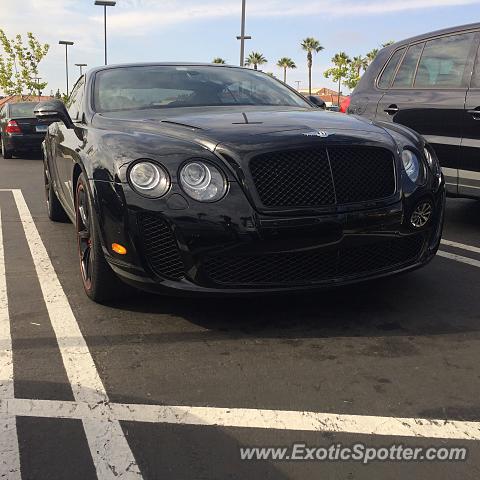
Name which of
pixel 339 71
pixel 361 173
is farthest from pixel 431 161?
pixel 339 71

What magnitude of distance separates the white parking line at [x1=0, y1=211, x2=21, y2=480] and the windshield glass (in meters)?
11.6

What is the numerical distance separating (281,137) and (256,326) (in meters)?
1.07

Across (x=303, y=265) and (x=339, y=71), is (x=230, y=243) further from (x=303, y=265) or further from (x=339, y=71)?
(x=339, y=71)

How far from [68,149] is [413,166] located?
2.49 m

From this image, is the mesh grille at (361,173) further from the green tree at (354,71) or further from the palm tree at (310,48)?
the palm tree at (310,48)

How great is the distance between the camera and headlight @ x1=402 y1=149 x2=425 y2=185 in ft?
11.3

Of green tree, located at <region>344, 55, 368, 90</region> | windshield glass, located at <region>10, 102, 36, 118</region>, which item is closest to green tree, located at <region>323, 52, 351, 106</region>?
green tree, located at <region>344, 55, 368, 90</region>

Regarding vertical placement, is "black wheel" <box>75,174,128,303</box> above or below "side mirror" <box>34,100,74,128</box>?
below

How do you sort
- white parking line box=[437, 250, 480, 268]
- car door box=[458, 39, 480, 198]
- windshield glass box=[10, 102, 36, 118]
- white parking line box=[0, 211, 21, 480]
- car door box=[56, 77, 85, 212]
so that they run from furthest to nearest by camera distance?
windshield glass box=[10, 102, 36, 118]
car door box=[458, 39, 480, 198]
white parking line box=[437, 250, 480, 268]
car door box=[56, 77, 85, 212]
white parking line box=[0, 211, 21, 480]

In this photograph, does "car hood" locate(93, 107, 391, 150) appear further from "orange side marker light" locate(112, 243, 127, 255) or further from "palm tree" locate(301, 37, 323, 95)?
"palm tree" locate(301, 37, 323, 95)

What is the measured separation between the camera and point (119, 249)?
3123 millimetres

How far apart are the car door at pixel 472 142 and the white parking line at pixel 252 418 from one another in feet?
11.1

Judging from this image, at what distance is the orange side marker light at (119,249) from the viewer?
122 inches

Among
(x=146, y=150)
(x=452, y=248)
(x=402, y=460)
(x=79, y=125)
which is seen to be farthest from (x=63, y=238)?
(x=402, y=460)
